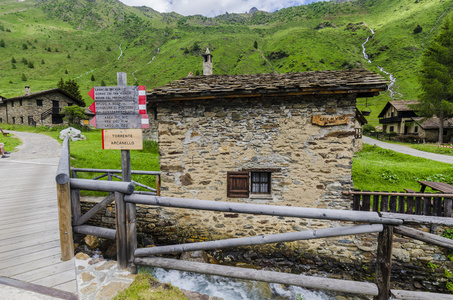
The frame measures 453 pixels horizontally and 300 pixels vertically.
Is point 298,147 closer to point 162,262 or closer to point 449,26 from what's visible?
point 162,262

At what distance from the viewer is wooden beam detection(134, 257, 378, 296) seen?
219 centimetres

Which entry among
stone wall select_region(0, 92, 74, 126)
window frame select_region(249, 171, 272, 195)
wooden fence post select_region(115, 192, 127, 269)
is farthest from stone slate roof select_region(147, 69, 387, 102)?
stone wall select_region(0, 92, 74, 126)

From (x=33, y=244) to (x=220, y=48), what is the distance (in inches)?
2951

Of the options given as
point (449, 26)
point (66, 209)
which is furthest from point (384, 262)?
point (449, 26)

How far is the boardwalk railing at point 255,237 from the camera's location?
2.16m

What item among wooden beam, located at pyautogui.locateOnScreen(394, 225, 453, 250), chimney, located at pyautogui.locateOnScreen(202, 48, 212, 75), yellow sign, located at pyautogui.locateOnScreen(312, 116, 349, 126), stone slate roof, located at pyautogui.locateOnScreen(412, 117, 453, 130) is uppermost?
chimney, located at pyautogui.locateOnScreen(202, 48, 212, 75)

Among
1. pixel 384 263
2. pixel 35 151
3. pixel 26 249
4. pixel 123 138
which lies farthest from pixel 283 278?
pixel 35 151

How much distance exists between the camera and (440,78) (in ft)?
76.2

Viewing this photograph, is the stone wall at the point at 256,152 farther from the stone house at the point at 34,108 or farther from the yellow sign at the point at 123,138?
the stone house at the point at 34,108

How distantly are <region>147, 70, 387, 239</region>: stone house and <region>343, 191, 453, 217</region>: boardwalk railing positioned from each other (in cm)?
43

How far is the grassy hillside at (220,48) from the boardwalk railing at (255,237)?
1337 inches

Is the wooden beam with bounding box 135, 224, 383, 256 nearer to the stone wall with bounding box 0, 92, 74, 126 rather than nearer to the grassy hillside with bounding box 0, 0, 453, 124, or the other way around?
the grassy hillside with bounding box 0, 0, 453, 124

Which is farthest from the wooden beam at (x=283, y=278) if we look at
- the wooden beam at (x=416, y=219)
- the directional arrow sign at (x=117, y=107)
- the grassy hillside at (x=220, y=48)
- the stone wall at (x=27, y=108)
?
the stone wall at (x=27, y=108)

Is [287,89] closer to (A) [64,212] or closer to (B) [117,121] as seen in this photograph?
(B) [117,121]
